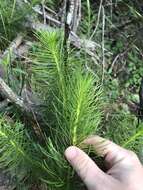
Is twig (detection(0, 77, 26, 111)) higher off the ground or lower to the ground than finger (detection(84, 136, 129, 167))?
higher

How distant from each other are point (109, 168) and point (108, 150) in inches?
2.7

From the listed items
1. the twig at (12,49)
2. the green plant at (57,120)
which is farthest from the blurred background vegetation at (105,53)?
the green plant at (57,120)

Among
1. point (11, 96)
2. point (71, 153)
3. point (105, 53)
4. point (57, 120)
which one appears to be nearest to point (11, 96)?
point (11, 96)

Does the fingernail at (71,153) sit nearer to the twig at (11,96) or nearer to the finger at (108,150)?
the finger at (108,150)

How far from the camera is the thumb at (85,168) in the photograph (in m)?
1.65

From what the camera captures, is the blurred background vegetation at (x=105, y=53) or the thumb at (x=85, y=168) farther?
the blurred background vegetation at (x=105, y=53)

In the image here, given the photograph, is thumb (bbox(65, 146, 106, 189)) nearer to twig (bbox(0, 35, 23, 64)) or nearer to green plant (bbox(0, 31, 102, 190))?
green plant (bbox(0, 31, 102, 190))

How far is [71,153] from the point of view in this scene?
1.69 metres

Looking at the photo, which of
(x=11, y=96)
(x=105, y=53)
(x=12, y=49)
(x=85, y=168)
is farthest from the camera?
(x=105, y=53)

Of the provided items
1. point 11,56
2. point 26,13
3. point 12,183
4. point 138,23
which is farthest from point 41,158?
point 138,23

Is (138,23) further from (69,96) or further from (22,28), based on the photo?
(69,96)

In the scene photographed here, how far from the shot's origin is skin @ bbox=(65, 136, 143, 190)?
163cm

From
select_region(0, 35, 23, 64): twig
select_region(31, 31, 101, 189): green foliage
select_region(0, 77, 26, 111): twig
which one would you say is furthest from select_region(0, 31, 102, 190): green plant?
select_region(0, 35, 23, 64): twig

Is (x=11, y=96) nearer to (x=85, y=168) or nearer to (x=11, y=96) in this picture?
(x=11, y=96)
